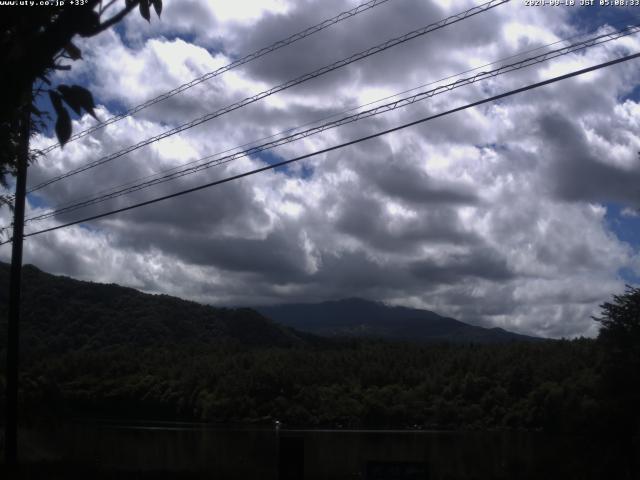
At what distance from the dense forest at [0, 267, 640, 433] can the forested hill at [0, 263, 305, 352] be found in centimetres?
27

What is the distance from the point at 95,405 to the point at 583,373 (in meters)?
43.7

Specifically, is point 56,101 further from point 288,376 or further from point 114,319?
point 114,319

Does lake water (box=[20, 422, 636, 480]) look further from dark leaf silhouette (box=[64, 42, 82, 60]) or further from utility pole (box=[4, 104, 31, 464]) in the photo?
dark leaf silhouette (box=[64, 42, 82, 60])

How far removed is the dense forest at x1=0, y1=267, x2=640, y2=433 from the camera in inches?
2840

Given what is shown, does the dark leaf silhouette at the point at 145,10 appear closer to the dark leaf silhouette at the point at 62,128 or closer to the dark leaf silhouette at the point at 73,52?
the dark leaf silhouette at the point at 73,52

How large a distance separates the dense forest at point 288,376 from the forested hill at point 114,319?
273 mm

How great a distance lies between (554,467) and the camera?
1105 inches

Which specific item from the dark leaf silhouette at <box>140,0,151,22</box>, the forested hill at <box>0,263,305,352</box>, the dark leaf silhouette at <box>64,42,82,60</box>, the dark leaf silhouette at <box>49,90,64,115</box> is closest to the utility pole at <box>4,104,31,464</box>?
the dark leaf silhouette at <box>64,42,82,60</box>

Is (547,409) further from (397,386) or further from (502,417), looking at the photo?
(397,386)

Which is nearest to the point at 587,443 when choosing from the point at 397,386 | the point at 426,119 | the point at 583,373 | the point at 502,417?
the point at 426,119

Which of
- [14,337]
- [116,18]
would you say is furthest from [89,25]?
[14,337]

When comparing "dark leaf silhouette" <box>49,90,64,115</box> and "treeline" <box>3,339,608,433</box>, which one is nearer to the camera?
"dark leaf silhouette" <box>49,90,64,115</box>

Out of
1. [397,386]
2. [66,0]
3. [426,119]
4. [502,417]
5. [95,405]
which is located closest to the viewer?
[66,0]

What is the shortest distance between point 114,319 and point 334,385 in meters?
36.3
